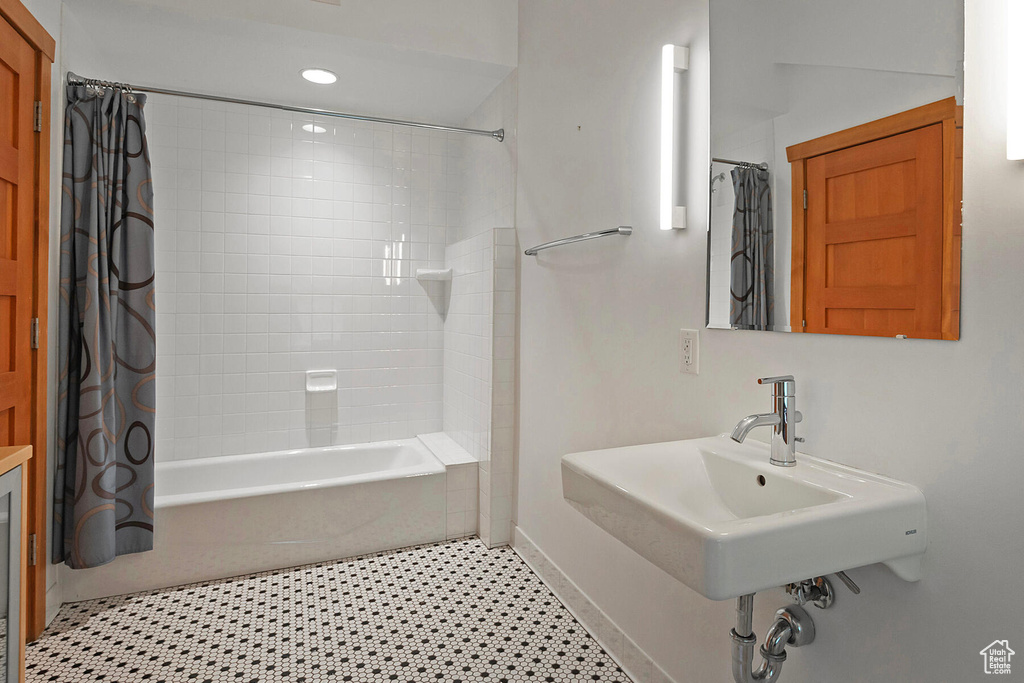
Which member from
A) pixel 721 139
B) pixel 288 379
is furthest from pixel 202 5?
pixel 721 139

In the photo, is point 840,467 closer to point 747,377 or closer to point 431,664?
point 747,377

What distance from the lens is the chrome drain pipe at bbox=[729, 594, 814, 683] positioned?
1.22 m

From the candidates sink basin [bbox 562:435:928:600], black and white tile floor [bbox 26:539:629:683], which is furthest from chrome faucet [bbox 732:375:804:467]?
black and white tile floor [bbox 26:539:629:683]

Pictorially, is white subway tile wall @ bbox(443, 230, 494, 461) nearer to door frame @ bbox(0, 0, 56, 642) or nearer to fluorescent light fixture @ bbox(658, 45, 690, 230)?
fluorescent light fixture @ bbox(658, 45, 690, 230)

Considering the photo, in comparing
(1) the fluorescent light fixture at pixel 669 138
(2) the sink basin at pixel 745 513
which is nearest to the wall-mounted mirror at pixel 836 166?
(1) the fluorescent light fixture at pixel 669 138

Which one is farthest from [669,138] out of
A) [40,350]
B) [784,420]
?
[40,350]

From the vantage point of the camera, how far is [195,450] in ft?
10.2

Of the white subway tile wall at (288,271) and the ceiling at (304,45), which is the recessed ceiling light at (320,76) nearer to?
the ceiling at (304,45)

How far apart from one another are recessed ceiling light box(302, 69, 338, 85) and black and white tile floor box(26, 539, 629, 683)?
236 centimetres

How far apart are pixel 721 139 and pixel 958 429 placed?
2.85ft

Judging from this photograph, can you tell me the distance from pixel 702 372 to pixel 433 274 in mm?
2101

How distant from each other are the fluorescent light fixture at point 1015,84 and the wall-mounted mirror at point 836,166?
8 cm

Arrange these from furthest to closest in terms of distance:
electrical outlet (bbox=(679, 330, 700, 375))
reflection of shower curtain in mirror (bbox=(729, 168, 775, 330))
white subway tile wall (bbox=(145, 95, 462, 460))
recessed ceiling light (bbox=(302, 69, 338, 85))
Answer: white subway tile wall (bbox=(145, 95, 462, 460))
recessed ceiling light (bbox=(302, 69, 338, 85))
electrical outlet (bbox=(679, 330, 700, 375))
reflection of shower curtain in mirror (bbox=(729, 168, 775, 330))

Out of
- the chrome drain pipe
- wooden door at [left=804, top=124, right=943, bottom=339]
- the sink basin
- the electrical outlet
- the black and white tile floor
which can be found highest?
wooden door at [left=804, top=124, right=943, bottom=339]
